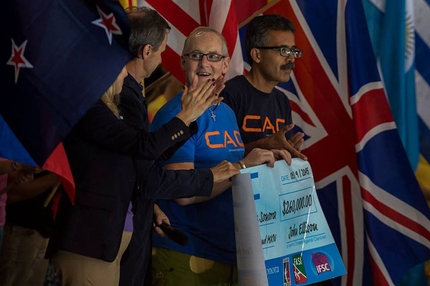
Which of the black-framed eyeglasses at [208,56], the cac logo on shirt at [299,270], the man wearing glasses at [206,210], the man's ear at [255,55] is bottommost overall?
the cac logo on shirt at [299,270]

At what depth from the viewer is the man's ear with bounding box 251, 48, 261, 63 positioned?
12.5ft

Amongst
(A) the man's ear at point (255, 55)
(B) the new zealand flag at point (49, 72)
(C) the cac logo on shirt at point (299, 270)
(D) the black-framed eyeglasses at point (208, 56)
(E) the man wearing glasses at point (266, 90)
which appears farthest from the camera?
(A) the man's ear at point (255, 55)

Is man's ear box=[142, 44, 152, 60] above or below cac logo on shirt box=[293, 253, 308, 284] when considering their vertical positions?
above

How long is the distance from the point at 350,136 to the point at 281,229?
60.8 inches

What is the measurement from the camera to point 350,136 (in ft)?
15.4

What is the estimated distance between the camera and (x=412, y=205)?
14.8 feet

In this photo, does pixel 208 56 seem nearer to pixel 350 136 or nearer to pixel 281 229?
pixel 281 229

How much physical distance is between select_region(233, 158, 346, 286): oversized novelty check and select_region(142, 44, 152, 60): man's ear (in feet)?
1.88

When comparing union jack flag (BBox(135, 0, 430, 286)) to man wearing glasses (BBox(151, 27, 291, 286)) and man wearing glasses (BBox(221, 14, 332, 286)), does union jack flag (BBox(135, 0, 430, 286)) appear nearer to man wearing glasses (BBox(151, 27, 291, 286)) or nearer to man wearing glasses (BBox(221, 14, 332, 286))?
man wearing glasses (BBox(221, 14, 332, 286))

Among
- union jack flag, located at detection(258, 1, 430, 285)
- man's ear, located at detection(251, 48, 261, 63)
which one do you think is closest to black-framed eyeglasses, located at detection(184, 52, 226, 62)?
man's ear, located at detection(251, 48, 261, 63)

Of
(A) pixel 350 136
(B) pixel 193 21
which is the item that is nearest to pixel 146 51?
(B) pixel 193 21

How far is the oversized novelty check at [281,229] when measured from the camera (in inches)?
122

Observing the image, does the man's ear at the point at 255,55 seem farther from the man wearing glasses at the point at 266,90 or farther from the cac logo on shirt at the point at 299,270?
the cac logo on shirt at the point at 299,270

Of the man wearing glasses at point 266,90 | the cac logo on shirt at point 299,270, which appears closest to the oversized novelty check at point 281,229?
the cac logo on shirt at point 299,270
